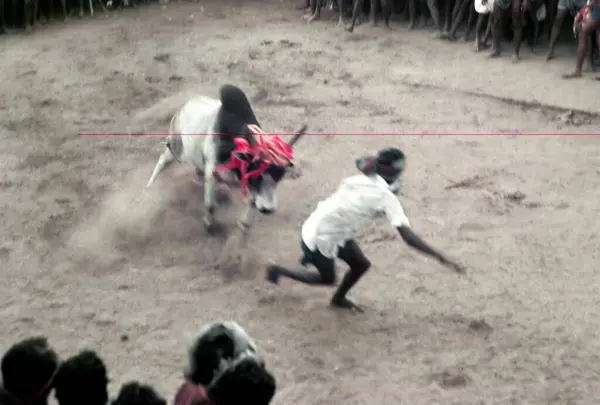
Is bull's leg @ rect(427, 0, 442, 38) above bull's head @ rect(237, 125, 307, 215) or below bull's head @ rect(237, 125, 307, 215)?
above

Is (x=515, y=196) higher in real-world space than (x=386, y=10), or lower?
lower

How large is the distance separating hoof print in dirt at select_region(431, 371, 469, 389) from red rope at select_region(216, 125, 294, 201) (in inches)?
76.5

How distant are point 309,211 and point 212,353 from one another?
3.52m

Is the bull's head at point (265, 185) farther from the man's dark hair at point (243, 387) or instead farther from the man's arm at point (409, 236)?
the man's dark hair at point (243, 387)

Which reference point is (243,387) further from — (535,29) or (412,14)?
(412,14)

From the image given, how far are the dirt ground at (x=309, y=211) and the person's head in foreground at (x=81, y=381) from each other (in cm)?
186

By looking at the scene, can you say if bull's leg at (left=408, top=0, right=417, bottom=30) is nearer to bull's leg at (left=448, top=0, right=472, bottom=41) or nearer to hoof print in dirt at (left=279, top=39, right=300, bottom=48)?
bull's leg at (left=448, top=0, right=472, bottom=41)

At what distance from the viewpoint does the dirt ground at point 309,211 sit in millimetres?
4730

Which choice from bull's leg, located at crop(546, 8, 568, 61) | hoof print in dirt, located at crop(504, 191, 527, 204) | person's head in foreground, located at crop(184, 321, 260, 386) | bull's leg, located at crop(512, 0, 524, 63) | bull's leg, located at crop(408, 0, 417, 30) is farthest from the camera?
bull's leg, located at crop(408, 0, 417, 30)

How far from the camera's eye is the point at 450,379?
452 cm

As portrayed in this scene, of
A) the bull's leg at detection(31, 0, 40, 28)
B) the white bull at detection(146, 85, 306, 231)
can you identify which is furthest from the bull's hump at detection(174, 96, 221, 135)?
the bull's leg at detection(31, 0, 40, 28)

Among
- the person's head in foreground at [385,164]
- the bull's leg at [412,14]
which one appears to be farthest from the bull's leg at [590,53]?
the person's head in foreground at [385,164]

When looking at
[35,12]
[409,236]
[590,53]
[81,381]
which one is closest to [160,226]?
[409,236]

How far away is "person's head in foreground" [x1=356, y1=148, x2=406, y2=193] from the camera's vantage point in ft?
15.1
